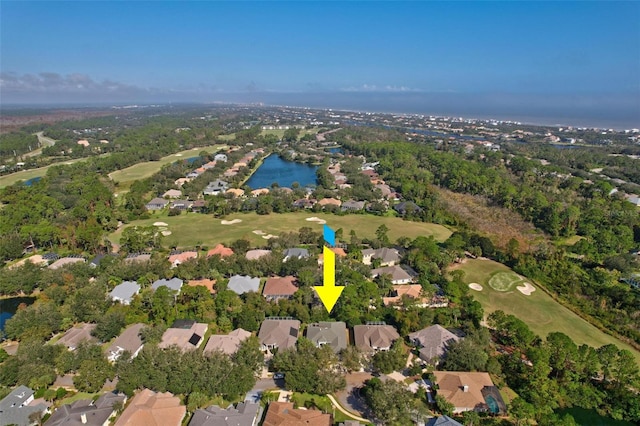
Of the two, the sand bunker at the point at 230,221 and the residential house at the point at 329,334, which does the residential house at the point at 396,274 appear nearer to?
the residential house at the point at 329,334

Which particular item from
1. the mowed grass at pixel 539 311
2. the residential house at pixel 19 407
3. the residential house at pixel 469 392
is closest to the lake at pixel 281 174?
the mowed grass at pixel 539 311

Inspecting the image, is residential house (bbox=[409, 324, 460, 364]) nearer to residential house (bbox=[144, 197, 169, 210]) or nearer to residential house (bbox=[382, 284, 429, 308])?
residential house (bbox=[382, 284, 429, 308])

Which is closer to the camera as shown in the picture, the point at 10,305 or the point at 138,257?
the point at 10,305

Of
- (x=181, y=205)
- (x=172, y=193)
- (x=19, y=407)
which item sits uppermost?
(x=172, y=193)

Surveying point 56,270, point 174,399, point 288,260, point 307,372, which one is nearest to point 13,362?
point 174,399

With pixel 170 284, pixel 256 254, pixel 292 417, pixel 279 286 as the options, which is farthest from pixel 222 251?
pixel 292 417

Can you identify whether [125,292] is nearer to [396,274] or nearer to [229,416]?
[229,416]
